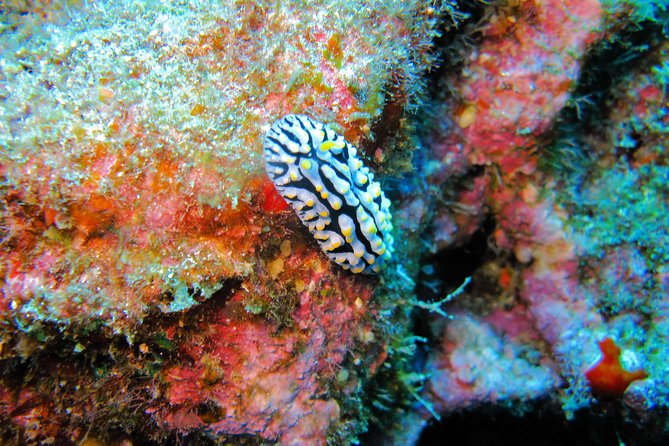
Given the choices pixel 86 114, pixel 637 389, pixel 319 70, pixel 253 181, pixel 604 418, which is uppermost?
pixel 86 114

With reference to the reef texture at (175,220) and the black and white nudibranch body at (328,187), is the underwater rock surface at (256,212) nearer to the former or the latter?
the reef texture at (175,220)

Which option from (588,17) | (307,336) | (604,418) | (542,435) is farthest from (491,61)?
(542,435)

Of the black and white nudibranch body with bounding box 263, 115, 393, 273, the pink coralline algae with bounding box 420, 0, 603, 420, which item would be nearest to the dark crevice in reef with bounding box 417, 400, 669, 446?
the pink coralline algae with bounding box 420, 0, 603, 420

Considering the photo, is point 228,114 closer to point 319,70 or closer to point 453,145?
point 319,70

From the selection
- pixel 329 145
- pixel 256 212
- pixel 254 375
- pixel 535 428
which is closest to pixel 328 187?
pixel 329 145

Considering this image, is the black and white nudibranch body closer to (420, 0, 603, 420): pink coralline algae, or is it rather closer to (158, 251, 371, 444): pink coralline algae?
(158, 251, 371, 444): pink coralline algae

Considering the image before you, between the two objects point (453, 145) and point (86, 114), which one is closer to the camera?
point (86, 114)
